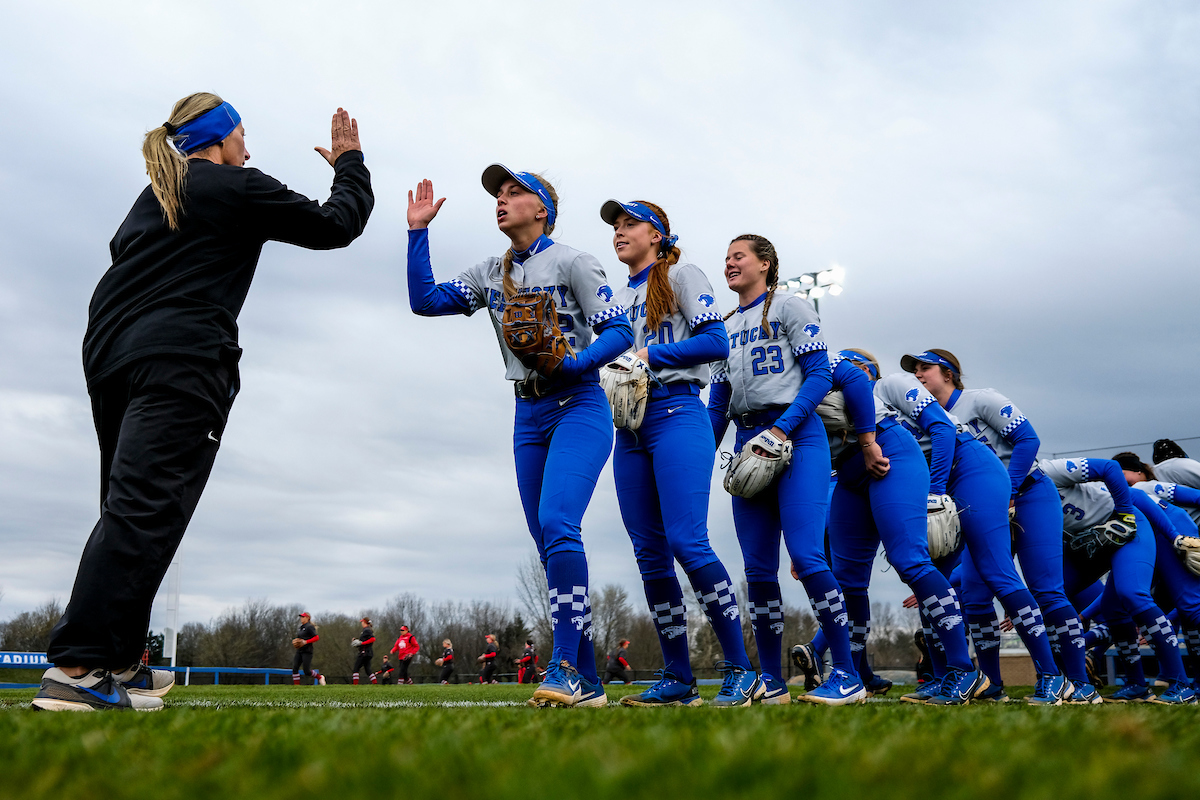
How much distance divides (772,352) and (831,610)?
65.6 inches

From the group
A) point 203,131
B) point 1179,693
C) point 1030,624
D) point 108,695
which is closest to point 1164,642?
point 1179,693

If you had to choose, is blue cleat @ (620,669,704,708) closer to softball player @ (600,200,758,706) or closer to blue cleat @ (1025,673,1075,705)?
softball player @ (600,200,758,706)

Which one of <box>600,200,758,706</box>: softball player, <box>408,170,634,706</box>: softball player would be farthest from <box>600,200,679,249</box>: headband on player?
<box>408,170,634,706</box>: softball player

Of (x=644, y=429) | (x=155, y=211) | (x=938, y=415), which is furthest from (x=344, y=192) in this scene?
(x=938, y=415)

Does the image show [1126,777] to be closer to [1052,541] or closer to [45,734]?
[45,734]

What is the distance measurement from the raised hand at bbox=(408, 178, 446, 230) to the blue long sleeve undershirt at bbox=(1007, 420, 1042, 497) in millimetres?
5002

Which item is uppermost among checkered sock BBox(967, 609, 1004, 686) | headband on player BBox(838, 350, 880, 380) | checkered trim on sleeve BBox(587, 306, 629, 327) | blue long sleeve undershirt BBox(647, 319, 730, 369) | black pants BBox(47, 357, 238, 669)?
headband on player BBox(838, 350, 880, 380)

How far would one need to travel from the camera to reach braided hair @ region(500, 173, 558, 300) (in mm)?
5203

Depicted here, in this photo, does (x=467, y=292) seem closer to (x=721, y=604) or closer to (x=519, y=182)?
(x=519, y=182)

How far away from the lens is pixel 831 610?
5.46m

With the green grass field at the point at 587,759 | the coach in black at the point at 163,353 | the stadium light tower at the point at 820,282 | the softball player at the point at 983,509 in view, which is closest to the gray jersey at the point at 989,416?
the softball player at the point at 983,509

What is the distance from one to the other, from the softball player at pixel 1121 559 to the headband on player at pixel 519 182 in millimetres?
5085

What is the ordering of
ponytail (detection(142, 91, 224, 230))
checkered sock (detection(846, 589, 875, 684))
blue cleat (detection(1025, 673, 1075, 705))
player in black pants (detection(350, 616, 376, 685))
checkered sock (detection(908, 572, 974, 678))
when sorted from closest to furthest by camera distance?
ponytail (detection(142, 91, 224, 230)), checkered sock (detection(908, 572, 974, 678)), blue cleat (detection(1025, 673, 1075, 705)), checkered sock (detection(846, 589, 875, 684)), player in black pants (detection(350, 616, 376, 685))

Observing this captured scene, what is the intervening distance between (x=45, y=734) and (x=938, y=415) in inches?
251
